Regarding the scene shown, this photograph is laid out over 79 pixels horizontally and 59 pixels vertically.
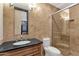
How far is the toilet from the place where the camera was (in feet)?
5.00

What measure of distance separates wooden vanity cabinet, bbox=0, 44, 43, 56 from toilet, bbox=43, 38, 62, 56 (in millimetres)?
72

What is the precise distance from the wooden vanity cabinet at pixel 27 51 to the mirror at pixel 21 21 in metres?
0.23

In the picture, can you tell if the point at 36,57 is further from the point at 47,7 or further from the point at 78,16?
the point at 78,16

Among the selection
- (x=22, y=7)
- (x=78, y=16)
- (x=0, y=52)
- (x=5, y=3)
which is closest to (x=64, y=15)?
(x=78, y=16)

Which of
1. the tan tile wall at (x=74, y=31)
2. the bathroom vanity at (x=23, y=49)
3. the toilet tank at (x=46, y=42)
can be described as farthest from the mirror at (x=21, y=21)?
the tan tile wall at (x=74, y=31)

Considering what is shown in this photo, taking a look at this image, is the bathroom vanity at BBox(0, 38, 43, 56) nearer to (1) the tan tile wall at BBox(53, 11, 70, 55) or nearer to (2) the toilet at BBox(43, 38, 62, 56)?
(2) the toilet at BBox(43, 38, 62, 56)

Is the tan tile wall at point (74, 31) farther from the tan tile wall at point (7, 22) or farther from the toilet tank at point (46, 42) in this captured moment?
the tan tile wall at point (7, 22)

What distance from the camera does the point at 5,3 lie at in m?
1.46

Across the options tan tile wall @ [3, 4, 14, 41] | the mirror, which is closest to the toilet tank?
the mirror

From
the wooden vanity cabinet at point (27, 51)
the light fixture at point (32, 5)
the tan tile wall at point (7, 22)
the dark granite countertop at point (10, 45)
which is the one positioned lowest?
the wooden vanity cabinet at point (27, 51)

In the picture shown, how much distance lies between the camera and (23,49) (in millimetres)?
1453

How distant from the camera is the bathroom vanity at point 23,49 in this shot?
54.4 inches

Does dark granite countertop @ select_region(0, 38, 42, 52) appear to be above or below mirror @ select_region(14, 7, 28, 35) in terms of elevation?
below

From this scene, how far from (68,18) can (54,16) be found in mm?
202
